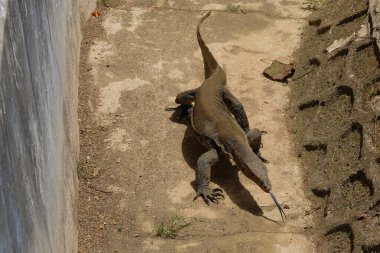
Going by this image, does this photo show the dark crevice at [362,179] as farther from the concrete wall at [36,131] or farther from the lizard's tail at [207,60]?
the concrete wall at [36,131]

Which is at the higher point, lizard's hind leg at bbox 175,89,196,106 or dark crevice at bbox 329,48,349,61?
dark crevice at bbox 329,48,349,61

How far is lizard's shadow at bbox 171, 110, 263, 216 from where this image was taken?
704cm

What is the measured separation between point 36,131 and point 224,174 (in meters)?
3.51

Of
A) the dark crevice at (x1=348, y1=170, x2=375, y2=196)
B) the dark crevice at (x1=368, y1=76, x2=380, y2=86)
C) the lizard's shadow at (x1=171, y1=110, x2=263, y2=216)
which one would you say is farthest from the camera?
the dark crevice at (x1=368, y1=76, x2=380, y2=86)

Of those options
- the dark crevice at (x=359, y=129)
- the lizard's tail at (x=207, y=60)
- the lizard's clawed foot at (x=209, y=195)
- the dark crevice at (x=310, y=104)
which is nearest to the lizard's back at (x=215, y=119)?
the lizard's tail at (x=207, y=60)

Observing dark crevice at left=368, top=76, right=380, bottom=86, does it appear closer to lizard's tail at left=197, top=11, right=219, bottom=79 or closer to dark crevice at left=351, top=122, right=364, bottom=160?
dark crevice at left=351, top=122, right=364, bottom=160

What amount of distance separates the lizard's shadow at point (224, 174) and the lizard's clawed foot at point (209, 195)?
0.45ft

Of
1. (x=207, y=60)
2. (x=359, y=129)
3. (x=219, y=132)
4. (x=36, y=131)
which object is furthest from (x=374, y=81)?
(x=36, y=131)

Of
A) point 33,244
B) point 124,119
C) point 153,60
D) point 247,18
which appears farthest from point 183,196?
point 247,18

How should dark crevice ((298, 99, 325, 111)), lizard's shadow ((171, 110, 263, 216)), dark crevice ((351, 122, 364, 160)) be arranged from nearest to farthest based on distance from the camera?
dark crevice ((351, 122, 364, 160)), lizard's shadow ((171, 110, 263, 216)), dark crevice ((298, 99, 325, 111))

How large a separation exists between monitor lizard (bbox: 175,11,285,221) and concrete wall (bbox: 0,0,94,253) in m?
1.42

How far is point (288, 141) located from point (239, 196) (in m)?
1.12

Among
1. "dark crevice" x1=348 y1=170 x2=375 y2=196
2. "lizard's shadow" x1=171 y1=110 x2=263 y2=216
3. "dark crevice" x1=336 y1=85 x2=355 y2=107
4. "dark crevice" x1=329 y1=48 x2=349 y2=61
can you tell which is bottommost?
"lizard's shadow" x1=171 y1=110 x2=263 y2=216

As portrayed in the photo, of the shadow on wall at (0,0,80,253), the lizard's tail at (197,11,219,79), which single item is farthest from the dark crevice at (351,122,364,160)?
the shadow on wall at (0,0,80,253)
